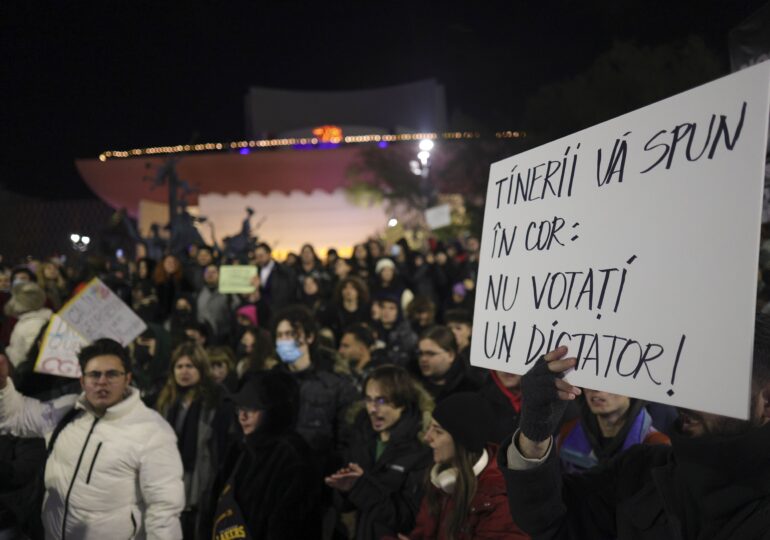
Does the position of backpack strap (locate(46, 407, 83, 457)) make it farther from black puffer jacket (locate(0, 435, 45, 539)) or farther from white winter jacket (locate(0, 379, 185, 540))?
black puffer jacket (locate(0, 435, 45, 539))

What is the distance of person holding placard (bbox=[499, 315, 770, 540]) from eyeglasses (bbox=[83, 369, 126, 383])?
2.42 metres

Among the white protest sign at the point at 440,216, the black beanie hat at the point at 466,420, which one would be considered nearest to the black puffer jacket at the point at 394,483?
the black beanie hat at the point at 466,420

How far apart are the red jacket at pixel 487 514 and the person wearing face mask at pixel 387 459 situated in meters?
0.48

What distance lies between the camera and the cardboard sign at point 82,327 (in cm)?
471

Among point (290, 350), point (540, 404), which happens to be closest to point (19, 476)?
point (290, 350)

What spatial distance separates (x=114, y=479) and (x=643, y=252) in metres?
2.84

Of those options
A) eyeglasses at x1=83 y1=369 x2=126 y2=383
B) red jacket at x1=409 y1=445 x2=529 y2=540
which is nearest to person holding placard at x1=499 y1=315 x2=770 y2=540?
red jacket at x1=409 y1=445 x2=529 y2=540

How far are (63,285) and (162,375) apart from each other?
5419mm

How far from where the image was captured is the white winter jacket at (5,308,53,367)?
5.25 meters

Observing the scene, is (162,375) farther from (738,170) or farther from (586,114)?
(586,114)

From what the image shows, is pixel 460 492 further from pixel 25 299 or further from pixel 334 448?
pixel 25 299

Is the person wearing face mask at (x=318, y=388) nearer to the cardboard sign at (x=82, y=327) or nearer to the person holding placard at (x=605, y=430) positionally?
the cardboard sign at (x=82, y=327)

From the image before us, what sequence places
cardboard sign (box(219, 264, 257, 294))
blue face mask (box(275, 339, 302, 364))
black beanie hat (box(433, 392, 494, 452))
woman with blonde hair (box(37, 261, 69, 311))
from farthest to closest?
woman with blonde hair (box(37, 261, 69, 311)) < cardboard sign (box(219, 264, 257, 294)) < blue face mask (box(275, 339, 302, 364)) < black beanie hat (box(433, 392, 494, 452))

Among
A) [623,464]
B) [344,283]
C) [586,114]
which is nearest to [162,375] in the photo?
[344,283]
